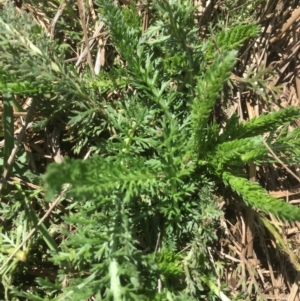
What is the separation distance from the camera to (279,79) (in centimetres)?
241

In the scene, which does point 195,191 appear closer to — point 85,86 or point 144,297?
point 144,297

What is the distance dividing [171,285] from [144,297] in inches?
10.0

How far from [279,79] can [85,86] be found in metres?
1.02

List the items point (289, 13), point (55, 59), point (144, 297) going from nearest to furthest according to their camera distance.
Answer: point (144, 297) < point (55, 59) < point (289, 13)

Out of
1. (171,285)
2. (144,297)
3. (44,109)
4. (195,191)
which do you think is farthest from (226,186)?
(44,109)

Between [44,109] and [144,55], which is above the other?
[144,55]

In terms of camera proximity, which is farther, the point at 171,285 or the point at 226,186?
the point at 226,186

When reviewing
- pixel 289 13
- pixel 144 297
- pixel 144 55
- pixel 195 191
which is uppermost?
pixel 289 13

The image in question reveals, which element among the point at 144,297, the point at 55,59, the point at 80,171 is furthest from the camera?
the point at 55,59

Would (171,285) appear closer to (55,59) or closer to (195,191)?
(195,191)

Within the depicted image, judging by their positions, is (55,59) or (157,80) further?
(157,80)

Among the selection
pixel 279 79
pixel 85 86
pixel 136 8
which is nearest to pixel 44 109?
pixel 85 86

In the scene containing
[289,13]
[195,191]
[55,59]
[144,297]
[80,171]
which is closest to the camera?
[80,171]

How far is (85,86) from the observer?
6.84ft
